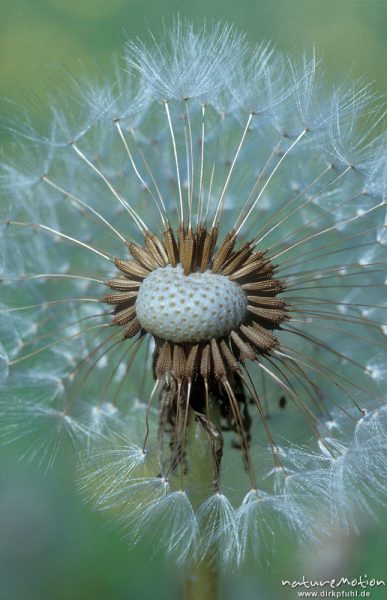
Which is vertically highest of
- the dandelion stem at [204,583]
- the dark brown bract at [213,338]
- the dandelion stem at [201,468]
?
the dark brown bract at [213,338]

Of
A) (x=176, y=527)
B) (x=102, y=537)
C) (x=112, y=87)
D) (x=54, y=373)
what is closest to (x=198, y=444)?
(x=176, y=527)

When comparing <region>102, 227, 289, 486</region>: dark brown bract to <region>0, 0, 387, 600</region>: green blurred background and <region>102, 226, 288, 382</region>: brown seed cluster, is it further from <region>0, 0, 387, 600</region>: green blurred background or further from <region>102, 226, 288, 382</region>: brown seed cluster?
<region>0, 0, 387, 600</region>: green blurred background

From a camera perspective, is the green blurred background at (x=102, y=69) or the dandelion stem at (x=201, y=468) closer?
the dandelion stem at (x=201, y=468)

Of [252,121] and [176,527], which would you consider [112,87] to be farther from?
[176,527]

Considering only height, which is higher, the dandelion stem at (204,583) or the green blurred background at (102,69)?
the green blurred background at (102,69)

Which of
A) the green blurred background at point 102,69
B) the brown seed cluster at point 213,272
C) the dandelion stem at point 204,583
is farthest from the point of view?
the green blurred background at point 102,69

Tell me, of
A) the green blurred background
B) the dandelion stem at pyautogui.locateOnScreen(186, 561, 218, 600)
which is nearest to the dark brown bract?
the dandelion stem at pyautogui.locateOnScreen(186, 561, 218, 600)

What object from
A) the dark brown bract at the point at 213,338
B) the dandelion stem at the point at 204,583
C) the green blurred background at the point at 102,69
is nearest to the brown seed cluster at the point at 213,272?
the dark brown bract at the point at 213,338

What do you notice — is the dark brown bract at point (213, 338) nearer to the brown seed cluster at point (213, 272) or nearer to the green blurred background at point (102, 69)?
the brown seed cluster at point (213, 272)

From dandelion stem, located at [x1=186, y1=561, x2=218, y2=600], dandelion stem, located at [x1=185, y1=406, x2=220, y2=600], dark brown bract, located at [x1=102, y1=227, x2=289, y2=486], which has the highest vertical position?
dark brown bract, located at [x1=102, y1=227, x2=289, y2=486]
